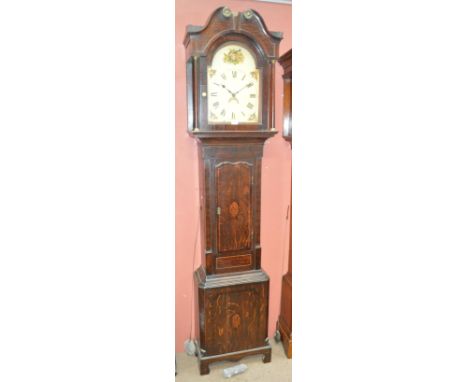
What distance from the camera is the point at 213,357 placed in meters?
1.98

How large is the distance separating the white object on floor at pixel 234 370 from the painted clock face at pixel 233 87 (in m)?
1.32

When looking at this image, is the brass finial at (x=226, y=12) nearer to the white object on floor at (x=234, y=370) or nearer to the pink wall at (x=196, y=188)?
the pink wall at (x=196, y=188)


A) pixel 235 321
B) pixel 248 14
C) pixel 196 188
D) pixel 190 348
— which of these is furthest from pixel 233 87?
pixel 190 348

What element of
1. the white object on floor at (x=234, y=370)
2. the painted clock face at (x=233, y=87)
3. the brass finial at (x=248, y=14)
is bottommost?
the white object on floor at (x=234, y=370)

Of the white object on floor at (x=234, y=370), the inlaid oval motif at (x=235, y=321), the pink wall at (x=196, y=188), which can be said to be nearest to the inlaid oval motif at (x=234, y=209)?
the pink wall at (x=196, y=188)

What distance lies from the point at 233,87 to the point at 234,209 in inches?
24.0

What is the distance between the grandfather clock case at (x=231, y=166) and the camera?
1.74 meters

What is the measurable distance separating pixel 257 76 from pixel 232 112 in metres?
0.22

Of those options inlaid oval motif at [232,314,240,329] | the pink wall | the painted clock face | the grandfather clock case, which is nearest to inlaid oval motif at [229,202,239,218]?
the grandfather clock case

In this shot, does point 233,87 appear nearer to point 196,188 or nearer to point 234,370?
point 196,188

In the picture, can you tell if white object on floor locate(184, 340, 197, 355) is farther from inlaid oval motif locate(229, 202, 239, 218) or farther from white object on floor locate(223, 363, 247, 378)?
inlaid oval motif locate(229, 202, 239, 218)
